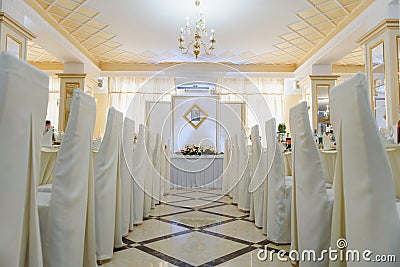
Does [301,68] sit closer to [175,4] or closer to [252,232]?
[175,4]

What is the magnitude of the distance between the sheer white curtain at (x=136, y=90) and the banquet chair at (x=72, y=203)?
746cm

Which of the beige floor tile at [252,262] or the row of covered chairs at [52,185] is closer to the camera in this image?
the row of covered chairs at [52,185]

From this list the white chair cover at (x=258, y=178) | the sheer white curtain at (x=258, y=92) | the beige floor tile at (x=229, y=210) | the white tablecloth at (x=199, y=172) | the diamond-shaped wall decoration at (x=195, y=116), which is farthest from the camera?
the sheer white curtain at (x=258, y=92)

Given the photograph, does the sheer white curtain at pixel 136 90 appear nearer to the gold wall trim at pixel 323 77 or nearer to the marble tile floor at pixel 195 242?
the gold wall trim at pixel 323 77

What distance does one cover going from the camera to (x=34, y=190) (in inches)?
42.3

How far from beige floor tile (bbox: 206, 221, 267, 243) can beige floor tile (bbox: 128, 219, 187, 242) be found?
13.0 inches

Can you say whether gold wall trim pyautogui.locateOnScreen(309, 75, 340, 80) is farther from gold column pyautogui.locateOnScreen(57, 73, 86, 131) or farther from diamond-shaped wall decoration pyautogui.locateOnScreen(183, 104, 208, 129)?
gold column pyautogui.locateOnScreen(57, 73, 86, 131)

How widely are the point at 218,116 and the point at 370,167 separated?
24.6 feet

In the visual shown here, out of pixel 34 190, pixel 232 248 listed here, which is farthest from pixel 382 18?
pixel 34 190

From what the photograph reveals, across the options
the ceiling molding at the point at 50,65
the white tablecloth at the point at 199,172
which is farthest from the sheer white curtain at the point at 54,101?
the white tablecloth at the point at 199,172

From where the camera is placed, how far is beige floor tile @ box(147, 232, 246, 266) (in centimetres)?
188

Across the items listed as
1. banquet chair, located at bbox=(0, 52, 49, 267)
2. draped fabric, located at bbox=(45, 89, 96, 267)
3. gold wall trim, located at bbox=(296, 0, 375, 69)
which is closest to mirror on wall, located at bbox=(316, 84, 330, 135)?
gold wall trim, located at bbox=(296, 0, 375, 69)

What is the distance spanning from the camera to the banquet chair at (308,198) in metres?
1.49

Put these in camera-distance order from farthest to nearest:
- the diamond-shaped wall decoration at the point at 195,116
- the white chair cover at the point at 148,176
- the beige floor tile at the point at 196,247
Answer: the diamond-shaped wall decoration at the point at 195,116
the white chair cover at the point at 148,176
the beige floor tile at the point at 196,247
